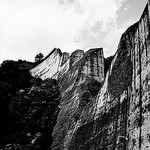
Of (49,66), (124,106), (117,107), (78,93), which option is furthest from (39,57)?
(124,106)

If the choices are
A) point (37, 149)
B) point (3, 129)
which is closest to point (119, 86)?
point (37, 149)

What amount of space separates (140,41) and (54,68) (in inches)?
777

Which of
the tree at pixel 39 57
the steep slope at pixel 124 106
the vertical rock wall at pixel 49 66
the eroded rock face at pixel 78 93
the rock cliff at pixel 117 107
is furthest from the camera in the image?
the tree at pixel 39 57

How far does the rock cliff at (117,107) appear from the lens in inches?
325

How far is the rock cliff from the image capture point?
8258mm

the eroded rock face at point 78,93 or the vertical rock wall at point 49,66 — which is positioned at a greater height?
the vertical rock wall at point 49,66

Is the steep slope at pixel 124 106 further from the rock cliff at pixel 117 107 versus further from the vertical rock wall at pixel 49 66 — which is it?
the vertical rock wall at pixel 49 66

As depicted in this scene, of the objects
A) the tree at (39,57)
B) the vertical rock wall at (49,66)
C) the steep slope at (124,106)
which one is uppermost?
the tree at (39,57)

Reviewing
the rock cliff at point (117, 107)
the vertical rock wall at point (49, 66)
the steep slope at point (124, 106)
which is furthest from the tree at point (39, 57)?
the steep slope at point (124, 106)

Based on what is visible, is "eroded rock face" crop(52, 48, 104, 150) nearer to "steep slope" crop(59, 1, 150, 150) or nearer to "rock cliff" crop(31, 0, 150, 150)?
"rock cliff" crop(31, 0, 150, 150)

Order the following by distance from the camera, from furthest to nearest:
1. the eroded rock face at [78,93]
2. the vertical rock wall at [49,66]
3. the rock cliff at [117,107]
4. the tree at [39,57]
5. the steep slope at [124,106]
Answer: the tree at [39,57] → the vertical rock wall at [49,66] → the eroded rock face at [78,93] → the rock cliff at [117,107] → the steep slope at [124,106]

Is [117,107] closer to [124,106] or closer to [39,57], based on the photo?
[124,106]

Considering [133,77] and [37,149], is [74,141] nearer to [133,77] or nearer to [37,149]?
[37,149]

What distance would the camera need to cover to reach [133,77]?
9.56 meters
